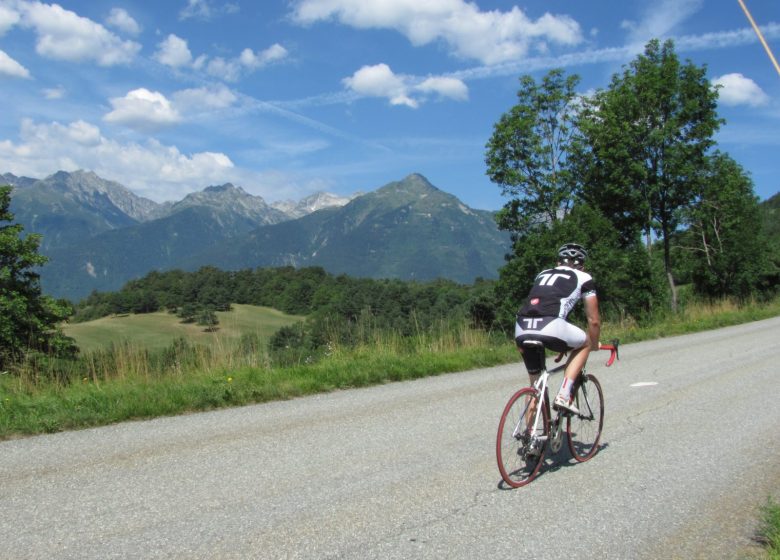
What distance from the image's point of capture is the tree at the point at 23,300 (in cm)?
2570

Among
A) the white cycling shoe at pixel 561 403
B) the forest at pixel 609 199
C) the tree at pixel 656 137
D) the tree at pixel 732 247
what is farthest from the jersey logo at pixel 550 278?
the tree at pixel 732 247

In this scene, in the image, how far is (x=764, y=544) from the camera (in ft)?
12.0

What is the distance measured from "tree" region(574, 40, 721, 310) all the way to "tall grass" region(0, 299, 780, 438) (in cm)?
1570

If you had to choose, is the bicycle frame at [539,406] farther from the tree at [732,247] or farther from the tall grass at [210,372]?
the tree at [732,247]

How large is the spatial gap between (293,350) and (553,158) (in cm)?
2422

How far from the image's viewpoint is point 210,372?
9.02 meters

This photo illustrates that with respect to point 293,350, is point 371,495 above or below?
below

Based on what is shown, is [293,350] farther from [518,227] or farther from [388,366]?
[518,227]

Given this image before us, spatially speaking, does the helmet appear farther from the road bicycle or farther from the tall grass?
the tall grass

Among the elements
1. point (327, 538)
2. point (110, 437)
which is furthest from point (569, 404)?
point (110, 437)

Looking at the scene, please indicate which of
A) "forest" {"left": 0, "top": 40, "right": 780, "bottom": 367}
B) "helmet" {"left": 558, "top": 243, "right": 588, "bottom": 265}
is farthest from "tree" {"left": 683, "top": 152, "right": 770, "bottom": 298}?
"helmet" {"left": 558, "top": 243, "right": 588, "bottom": 265}

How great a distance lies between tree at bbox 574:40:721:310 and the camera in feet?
81.9

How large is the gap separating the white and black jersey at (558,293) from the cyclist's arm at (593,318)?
1.9 inches

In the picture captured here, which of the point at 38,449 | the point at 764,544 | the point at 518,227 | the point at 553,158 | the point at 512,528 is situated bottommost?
the point at 764,544
